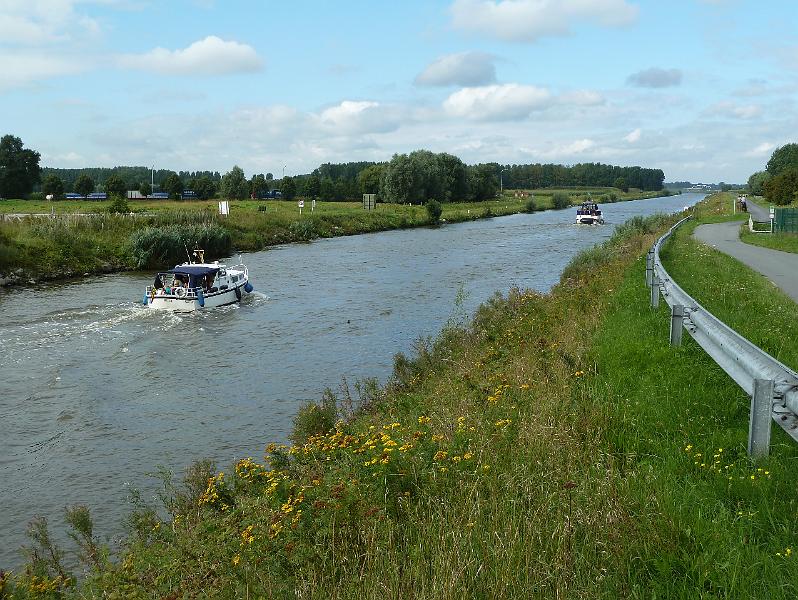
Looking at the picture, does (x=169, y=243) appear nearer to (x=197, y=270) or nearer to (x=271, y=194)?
(x=197, y=270)

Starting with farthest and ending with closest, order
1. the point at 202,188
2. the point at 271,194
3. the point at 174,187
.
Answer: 1. the point at 271,194
2. the point at 202,188
3. the point at 174,187

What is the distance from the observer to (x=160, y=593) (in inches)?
213

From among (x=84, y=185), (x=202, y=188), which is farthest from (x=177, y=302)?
(x=84, y=185)

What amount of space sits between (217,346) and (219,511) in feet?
44.7

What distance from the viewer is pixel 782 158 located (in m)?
120

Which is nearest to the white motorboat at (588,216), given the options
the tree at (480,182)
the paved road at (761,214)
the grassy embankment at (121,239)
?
the paved road at (761,214)

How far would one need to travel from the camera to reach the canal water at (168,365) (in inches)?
452

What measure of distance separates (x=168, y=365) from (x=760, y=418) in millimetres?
15894

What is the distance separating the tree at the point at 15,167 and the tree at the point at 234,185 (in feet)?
93.6

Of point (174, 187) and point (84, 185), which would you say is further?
point (84, 185)

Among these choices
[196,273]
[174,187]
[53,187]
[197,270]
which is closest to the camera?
[196,273]

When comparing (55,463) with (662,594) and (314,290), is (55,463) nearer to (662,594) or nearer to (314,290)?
(662,594)

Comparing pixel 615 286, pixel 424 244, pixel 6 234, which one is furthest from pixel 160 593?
pixel 424 244

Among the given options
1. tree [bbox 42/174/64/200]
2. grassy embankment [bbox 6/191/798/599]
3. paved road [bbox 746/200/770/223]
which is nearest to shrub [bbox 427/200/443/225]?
paved road [bbox 746/200/770/223]
